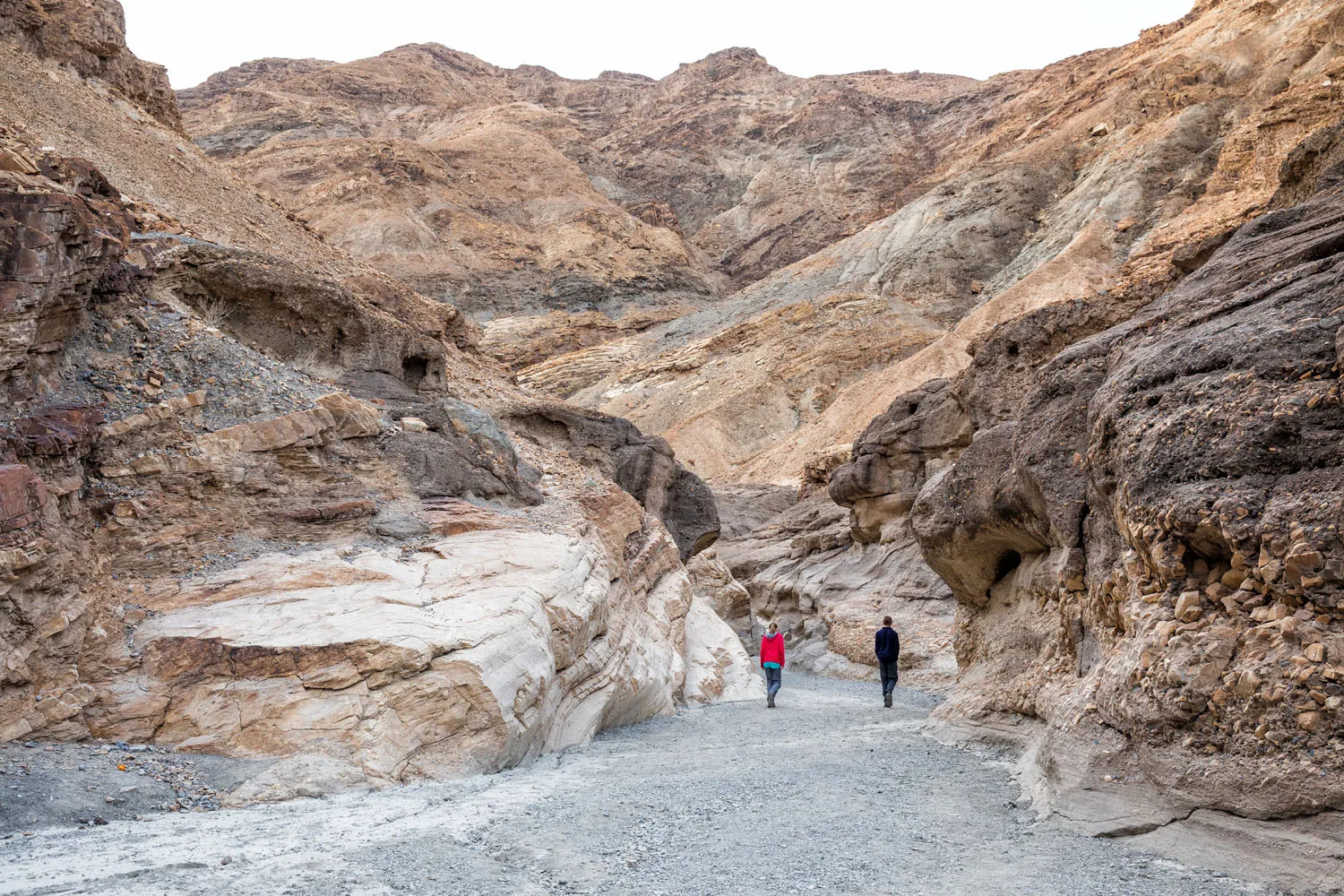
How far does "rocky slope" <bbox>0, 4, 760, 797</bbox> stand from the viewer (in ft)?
21.6

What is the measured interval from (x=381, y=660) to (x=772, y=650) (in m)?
6.67

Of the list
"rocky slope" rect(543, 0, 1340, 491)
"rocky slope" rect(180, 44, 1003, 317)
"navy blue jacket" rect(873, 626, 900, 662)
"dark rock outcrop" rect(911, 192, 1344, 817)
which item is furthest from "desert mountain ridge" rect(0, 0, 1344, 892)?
"rocky slope" rect(180, 44, 1003, 317)

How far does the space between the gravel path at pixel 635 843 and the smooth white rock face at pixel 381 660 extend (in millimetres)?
570

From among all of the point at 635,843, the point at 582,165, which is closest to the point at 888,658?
the point at 635,843

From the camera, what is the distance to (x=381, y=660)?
6969 mm

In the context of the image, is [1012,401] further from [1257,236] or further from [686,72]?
[686,72]

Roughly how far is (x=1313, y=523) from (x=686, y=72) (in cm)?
12156

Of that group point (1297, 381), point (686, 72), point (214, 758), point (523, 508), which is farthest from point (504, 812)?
point (686, 72)

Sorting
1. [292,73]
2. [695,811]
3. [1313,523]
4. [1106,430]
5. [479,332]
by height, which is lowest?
[695,811]

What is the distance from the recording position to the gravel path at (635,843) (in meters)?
4.14

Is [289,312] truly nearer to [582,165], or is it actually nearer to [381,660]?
[381,660]

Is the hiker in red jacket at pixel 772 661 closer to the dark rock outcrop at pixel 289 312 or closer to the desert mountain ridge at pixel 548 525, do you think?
the desert mountain ridge at pixel 548 525

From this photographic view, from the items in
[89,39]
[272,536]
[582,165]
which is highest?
[582,165]

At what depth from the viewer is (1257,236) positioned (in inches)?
310
